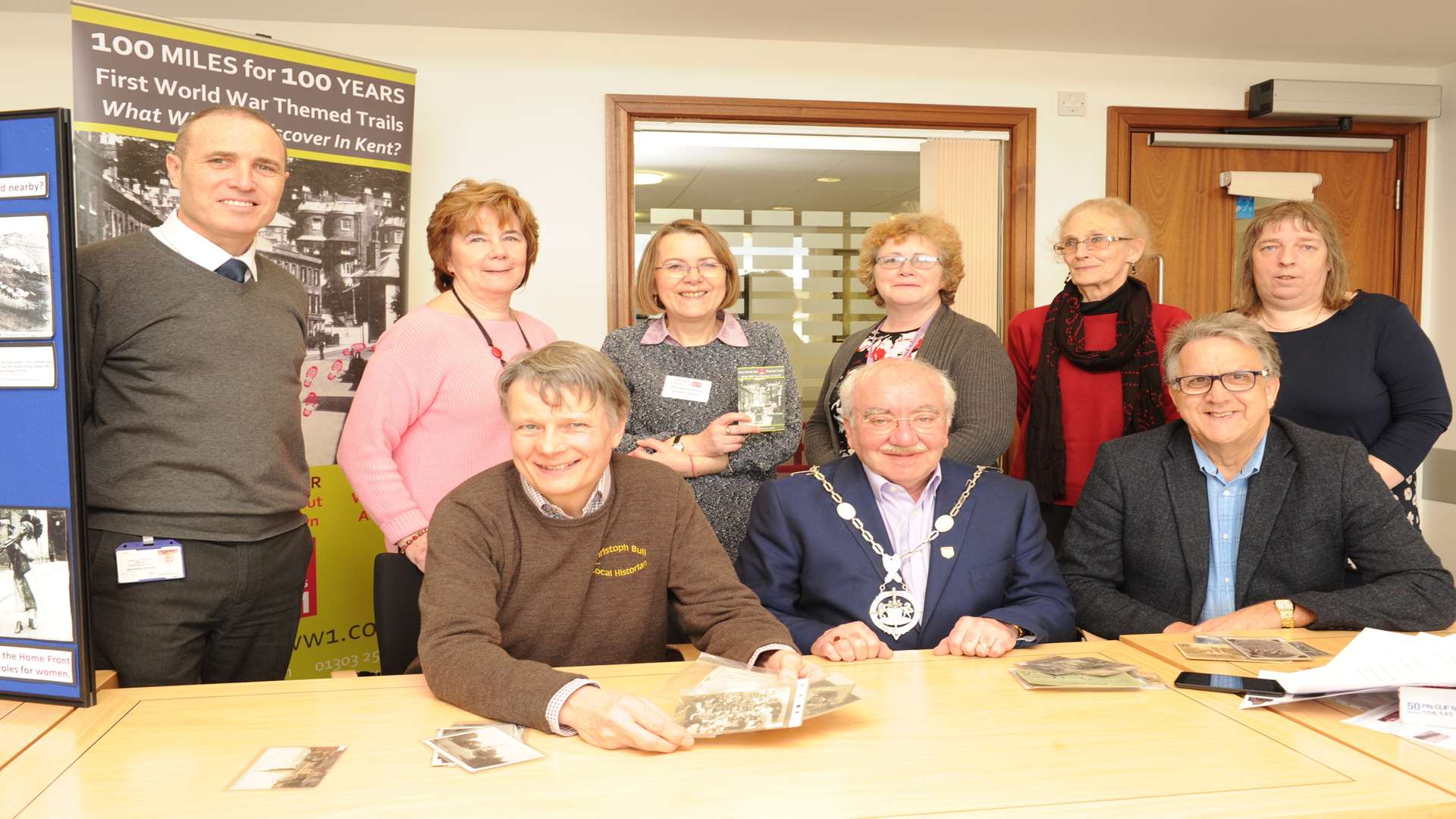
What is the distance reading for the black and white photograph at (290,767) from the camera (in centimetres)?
133

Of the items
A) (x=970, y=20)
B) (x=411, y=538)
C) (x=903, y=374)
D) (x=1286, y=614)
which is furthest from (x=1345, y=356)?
(x=411, y=538)

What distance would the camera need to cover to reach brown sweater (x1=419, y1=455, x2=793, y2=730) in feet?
5.99

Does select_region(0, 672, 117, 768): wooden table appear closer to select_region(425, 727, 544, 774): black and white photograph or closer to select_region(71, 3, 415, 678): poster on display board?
select_region(425, 727, 544, 774): black and white photograph

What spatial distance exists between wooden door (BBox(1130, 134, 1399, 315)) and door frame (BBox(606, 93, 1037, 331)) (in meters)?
0.62

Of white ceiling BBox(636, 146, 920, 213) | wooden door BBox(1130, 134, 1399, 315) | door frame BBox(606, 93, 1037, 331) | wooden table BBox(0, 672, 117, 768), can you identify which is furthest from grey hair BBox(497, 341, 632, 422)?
white ceiling BBox(636, 146, 920, 213)

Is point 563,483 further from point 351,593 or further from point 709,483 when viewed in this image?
point 351,593

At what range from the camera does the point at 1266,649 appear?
1.91 meters

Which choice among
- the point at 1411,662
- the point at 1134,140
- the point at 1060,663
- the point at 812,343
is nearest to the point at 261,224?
the point at 1060,663

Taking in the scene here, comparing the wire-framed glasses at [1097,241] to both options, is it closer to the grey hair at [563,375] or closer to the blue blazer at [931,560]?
the blue blazer at [931,560]

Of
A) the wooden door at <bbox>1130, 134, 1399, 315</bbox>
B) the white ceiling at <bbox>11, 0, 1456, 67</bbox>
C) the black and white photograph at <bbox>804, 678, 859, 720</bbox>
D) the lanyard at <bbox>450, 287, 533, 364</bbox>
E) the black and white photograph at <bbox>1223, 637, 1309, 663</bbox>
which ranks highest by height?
the white ceiling at <bbox>11, 0, 1456, 67</bbox>

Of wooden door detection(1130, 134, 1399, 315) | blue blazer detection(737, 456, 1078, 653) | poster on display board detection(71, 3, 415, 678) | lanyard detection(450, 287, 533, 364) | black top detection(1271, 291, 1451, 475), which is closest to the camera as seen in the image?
blue blazer detection(737, 456, 1078, 653)

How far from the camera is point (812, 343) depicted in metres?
6.73

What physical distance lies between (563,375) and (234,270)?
2.85ft

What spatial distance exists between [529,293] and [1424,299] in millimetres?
4506
